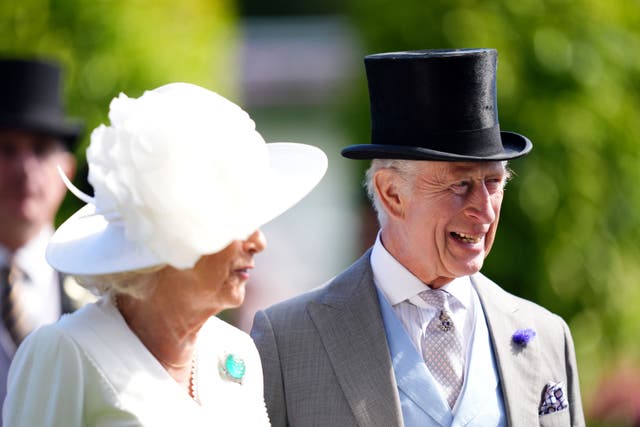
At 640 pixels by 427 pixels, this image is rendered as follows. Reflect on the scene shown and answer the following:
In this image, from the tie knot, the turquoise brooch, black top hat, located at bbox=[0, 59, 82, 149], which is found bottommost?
the turquoise brooch

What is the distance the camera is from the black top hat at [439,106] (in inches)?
159

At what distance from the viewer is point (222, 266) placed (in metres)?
3.39

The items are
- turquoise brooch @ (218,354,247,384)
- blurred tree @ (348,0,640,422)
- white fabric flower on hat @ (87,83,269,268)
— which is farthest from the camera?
blurred tree @ (348,0,640,422)

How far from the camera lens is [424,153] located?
3.98 meters

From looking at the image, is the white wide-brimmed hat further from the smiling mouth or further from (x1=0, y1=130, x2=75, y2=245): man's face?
(x1=0, y1=130, x2=75, y2=245): man's face

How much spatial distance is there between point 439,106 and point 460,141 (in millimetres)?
133

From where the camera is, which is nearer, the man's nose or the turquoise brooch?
the turquoise brooch

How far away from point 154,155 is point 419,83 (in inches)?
44.8

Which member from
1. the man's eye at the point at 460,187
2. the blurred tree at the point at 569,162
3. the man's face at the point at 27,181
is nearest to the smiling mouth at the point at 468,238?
the man's eye at the point at 460,187

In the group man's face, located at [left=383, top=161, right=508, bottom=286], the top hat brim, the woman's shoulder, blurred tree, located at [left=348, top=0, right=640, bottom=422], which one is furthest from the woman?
blurred tree, located at [left=348, top=0, right=640, bottom=422]

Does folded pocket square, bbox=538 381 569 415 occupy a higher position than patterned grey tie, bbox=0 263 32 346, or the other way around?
folded pocket square, bbox=538 381 569 415

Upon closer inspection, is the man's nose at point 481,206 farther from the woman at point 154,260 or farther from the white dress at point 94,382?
the white dress at point 94,382

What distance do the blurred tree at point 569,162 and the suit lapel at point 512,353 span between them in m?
2.71

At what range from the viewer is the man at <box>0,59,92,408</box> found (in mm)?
5475
